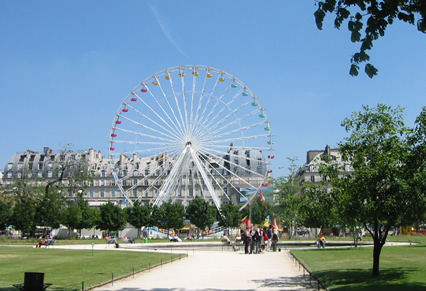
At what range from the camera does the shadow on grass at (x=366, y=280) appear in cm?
1717

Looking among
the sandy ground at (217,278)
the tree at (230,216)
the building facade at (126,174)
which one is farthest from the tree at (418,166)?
the building facade at (126,174)

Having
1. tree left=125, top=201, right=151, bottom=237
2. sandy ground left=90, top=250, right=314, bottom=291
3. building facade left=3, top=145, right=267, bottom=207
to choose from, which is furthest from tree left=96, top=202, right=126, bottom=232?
sandy ground left=90, top=250, right=314, bottom=291

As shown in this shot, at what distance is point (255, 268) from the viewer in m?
26.3

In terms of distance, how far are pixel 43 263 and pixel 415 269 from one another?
19214mm

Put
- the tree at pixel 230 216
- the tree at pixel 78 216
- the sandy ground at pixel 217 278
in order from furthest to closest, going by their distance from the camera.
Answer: the tree at pixel 230 216
the tree at pixel 78 216
the sandy ground at pixel 217 278

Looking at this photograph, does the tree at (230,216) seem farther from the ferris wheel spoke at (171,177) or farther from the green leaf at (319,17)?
the green leaf at (319,17)

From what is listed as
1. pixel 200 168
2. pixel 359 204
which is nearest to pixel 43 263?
pixel 359 204

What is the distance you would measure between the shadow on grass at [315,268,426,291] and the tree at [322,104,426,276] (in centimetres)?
85

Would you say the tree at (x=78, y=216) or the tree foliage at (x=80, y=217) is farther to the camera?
the tree foliage at (x=80, y=217)

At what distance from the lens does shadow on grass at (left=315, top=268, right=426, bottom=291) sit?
17172 mm

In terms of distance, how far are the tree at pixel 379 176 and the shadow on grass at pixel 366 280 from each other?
848 mm

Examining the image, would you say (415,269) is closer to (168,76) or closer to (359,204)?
(359,204)

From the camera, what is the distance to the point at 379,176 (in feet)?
62.1

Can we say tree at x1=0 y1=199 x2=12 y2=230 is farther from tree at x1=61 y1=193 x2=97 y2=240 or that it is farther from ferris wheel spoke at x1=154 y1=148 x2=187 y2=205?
ferris wheel spoke at x1=154 y1=148 x2=187 y2=205
